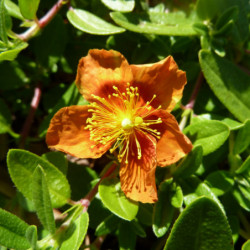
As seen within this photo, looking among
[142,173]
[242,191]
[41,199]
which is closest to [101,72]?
[142,173]

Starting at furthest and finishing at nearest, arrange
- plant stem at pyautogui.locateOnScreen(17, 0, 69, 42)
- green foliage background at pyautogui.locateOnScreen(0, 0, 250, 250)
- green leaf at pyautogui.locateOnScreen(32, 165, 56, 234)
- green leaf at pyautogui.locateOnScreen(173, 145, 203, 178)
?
plant stem at pyautogui.locateOnScreen(17, 0, 69, 42) → green leaf at pyautogui.locateOnScreen(173, 145, 203, 178) → green foliage background at pyautogui.locateOnScreen(0, 0, 250, 250) → green leaf at pyautogui.locateOnScreen(32, 165, 56, 234)

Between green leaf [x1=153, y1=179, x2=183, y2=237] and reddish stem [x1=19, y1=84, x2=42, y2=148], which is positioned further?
reddish stem [x1=19, y1=84, x2=42, y2=148]

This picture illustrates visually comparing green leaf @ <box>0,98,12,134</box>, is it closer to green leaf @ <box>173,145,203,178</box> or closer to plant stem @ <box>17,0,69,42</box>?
plant stem @ <box>17,0,69,42</box>

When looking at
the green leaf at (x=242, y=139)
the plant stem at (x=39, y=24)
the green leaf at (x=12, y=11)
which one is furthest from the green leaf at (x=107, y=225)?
the green leaf at (x=12, y=11)

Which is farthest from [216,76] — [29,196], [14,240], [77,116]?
[14,240]

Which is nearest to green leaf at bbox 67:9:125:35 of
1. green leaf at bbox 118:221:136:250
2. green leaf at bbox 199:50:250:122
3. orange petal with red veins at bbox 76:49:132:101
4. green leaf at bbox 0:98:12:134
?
orange petal with red veins at bbox 76:49:132:101

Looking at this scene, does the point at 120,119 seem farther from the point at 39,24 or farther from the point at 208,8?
the point at 208,8
